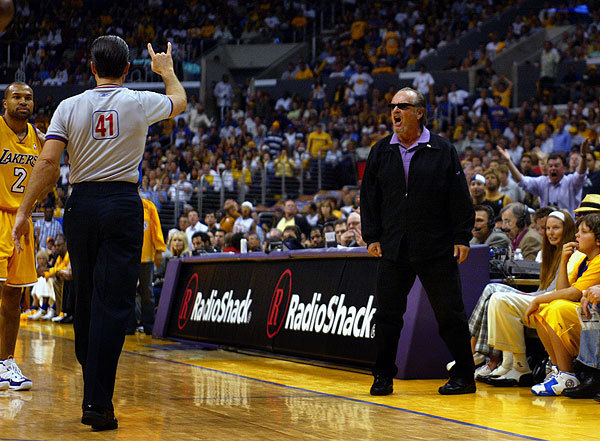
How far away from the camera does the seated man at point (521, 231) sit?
890 centimetres

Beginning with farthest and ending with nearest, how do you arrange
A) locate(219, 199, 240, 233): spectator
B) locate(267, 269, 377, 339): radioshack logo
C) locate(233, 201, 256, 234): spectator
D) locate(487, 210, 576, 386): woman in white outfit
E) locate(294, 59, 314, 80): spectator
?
locate(294, 59, 314, 80): spectator < locate(219, 199, 240, 233): spectator < locate(233, 201, 256, 234): spectator < locate(267, 269, 377, 339): radioshack logo < locate(487, 210, 576, 386): woman in white outfit

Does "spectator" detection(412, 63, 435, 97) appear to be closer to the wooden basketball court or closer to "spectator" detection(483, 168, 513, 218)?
"spectator" detection(483, 168, 513, 218)

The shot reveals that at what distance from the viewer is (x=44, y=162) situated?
196 inches

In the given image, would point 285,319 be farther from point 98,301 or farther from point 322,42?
point 322,42

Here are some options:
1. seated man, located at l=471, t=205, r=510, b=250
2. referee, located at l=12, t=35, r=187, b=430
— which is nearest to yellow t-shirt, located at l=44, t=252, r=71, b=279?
seated man, located at l=471, t=205, r=510, b=250

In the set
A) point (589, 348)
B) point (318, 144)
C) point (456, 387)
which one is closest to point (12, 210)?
point (456, 387)

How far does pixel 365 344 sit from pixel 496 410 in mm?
2096

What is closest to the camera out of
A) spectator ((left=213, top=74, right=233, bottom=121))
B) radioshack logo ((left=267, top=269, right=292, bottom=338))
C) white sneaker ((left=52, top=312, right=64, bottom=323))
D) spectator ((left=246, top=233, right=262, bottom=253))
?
radioshack logo ((left=267, top=269, right=292, bottom=338))

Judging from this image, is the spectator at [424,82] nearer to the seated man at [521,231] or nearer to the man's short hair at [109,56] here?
the seated man at [521,231]

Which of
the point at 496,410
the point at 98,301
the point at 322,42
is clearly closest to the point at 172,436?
the point at 98,301

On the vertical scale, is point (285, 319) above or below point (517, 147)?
below

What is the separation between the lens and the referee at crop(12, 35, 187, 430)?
4855mm

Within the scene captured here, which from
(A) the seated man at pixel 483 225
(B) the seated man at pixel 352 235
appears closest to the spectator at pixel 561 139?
(B) the seated man at pixel 352 235

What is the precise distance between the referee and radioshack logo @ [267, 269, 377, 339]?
3110 millimetres
